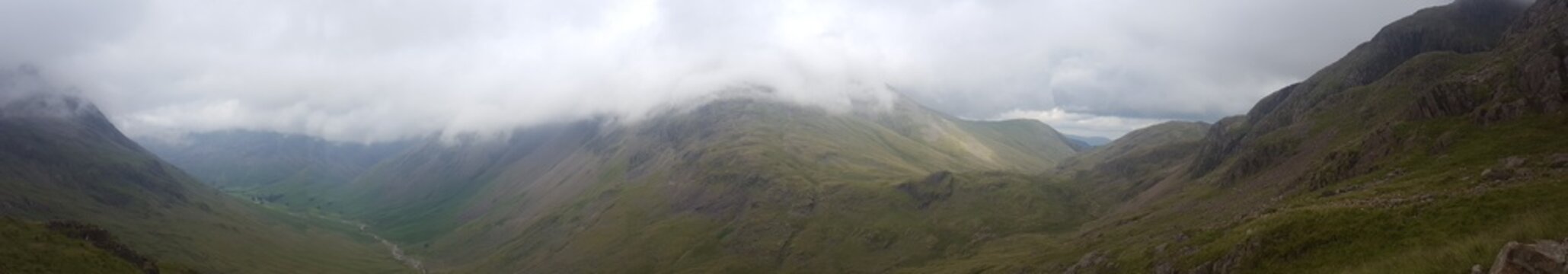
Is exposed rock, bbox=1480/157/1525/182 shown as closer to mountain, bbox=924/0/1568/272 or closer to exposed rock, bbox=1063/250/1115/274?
mountain, bbox=924/0/1568/272

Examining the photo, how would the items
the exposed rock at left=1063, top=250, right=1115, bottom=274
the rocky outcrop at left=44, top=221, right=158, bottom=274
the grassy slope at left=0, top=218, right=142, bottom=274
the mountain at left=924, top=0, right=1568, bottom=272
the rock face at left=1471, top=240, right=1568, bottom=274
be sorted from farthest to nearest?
the rocky outcrop at left=44, top=221, right=158, bottom=274, the grassy slope at left=0, top=218, right=142, bottom=274, the exposed rock at left=1063, top=250, right=1115, bottom=274, the mountain at left=924, top=0, right=1568, bottom=272, the rock face at left=1471, top=240, right=1568, bottom=274

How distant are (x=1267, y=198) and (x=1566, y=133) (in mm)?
41536

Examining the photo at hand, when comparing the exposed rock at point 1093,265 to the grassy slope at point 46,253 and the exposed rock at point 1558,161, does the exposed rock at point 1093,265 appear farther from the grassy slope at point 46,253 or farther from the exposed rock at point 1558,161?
the grassy slope at point 46,253

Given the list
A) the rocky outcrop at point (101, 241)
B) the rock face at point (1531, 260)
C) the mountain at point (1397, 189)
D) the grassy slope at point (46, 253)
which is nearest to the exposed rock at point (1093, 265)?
the mountain at point (1397, 189)

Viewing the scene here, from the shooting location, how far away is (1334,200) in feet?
301

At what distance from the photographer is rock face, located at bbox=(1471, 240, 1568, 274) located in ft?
89.2

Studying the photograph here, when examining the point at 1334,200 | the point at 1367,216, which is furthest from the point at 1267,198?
the point at 1367,216

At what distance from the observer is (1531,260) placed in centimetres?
2761

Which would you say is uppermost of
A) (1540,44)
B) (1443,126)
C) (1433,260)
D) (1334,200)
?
(1540,44)

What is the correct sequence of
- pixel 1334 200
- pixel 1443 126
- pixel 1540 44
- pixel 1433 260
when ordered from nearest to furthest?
pixel 1433 260 → pixel 1334 200 → pixel 1443 126 → pixel 1540 44

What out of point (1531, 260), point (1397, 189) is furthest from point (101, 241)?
point (1397, 189)

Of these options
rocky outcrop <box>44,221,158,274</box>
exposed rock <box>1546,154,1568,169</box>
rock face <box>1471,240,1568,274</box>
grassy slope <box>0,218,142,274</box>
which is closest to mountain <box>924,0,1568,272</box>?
exposed rock <box>1546,154,1568,169</box>

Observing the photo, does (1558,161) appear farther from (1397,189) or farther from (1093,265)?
(1093,265)

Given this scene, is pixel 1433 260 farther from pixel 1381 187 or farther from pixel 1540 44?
pixel 1540 44
